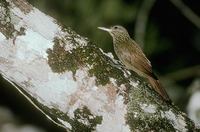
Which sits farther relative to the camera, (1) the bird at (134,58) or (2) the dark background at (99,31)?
(2) the dark background at (99,31)

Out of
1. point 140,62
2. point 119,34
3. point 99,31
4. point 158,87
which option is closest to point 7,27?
point 158,87

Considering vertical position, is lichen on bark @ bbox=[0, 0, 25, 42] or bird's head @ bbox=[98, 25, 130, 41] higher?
bird's head @ bbox=[98, 25, 130, 41]

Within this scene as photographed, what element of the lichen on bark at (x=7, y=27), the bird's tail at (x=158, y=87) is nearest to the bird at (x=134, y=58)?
the bird's tail at (x=158, y=87)

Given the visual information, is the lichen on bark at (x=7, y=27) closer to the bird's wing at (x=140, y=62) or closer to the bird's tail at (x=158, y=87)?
the bird's tail at (x=158, y=87)

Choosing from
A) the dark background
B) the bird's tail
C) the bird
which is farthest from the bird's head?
the dark background

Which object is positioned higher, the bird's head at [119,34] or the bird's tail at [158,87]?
the bird's head at [119,34]

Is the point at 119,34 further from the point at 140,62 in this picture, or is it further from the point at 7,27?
the point at 7,27

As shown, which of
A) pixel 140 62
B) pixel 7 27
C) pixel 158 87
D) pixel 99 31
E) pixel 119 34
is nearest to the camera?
pixel 7 27

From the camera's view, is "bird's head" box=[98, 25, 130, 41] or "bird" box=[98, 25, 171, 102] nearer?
"bird" box=[98, 25, 171, 102]

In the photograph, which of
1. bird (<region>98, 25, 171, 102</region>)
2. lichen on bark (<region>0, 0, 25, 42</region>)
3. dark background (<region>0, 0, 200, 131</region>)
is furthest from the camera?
dark background (<region>0, 0, 200, 131</region>)

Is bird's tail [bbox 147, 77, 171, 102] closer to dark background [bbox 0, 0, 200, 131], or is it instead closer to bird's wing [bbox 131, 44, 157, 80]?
bird's wing [bbox 131, 44, 157, 80]

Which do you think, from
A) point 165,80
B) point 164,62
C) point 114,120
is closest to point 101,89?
point 114,120
